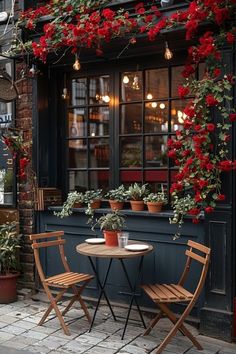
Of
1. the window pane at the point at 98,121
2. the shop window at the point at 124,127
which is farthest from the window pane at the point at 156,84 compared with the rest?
the window pane at the point at 98,121

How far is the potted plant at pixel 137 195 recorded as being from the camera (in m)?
5.54

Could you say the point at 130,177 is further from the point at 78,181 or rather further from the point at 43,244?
the point at 43,244

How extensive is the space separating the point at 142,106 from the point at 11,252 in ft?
8.46

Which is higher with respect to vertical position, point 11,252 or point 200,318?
point 11,252

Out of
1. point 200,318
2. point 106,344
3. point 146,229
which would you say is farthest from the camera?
point 146,229

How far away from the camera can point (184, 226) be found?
16.9ft

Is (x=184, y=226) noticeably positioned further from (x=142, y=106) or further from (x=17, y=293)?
(x=17, y=293)

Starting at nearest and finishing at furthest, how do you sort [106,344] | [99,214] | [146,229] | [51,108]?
[106,344] → [146,229] → [99,214] → [51,108]

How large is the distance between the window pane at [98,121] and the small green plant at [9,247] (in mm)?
1701

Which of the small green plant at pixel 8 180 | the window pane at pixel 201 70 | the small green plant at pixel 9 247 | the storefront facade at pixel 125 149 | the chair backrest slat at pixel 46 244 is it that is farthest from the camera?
the small green plant at pixel 8 180

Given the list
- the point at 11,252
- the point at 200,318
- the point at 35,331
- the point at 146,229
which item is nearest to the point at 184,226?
the point at 146,229

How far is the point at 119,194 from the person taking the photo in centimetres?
573

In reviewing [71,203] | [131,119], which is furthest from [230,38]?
[71,203]

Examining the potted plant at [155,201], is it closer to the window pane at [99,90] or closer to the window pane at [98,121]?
the window pane at [98,121]
